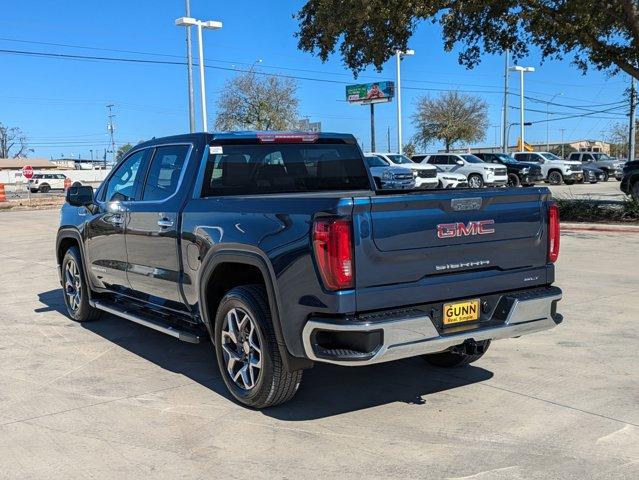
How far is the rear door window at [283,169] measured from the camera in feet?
17.3

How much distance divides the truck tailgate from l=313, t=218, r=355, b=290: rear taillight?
0.19ft

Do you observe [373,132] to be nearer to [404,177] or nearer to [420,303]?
[404,177]

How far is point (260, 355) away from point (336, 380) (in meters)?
1.09

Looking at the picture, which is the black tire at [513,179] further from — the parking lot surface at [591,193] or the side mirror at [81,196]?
the side mirror at [81,196]

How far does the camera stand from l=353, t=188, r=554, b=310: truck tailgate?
3816 mm

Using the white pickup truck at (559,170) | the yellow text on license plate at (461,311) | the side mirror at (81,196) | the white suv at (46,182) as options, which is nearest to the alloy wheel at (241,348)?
the yellow text on license plate at (461,311)

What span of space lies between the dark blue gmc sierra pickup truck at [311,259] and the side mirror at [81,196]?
849mm

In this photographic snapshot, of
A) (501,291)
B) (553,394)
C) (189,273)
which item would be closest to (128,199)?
(189,273)

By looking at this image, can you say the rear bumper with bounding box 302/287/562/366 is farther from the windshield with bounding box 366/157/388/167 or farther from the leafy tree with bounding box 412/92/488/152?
the leafy tree with bounding box 412/92/488/152

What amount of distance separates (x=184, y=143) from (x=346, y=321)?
248cm

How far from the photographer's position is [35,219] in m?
24.2

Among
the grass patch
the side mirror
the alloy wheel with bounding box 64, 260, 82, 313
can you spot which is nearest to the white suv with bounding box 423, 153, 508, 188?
the grass patch

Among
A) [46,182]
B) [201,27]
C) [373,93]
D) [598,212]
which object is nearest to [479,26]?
[598,212]

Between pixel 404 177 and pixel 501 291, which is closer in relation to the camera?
pixel 501 291
